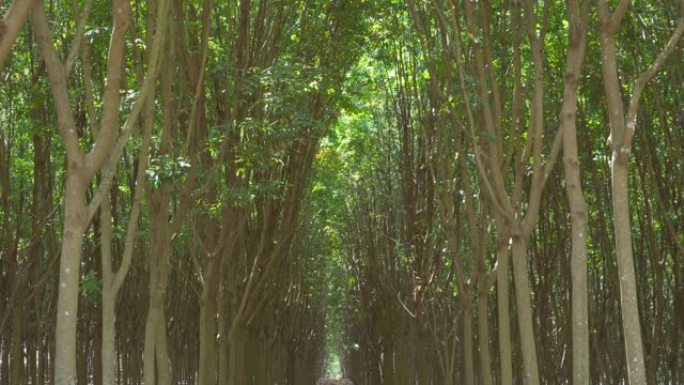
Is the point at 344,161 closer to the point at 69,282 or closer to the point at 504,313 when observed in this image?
the point at 504,313

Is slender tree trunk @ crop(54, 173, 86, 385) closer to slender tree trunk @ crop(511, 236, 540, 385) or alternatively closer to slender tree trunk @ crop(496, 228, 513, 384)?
slender tree trunk @ crop(511, 236, 540, 385)

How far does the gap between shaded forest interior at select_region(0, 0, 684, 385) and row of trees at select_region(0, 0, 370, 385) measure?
0.12 feet

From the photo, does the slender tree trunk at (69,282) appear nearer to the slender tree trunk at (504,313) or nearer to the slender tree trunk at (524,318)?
the slender tree trunk at (524,318)

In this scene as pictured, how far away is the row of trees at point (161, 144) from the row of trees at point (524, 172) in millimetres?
1644

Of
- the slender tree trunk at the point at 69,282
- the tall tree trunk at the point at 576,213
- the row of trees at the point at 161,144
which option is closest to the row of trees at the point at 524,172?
the tall tree trunk at the point at 576,213

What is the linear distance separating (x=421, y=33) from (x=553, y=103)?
10.8ft

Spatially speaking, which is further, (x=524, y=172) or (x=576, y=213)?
(x=524, y=172)

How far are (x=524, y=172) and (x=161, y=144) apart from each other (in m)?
4.25

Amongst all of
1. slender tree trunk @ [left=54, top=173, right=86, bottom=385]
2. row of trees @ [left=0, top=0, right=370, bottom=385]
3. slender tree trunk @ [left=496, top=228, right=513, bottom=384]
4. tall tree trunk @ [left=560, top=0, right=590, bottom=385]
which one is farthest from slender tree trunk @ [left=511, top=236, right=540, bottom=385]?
slender tree trunk @ [left=54, top=173, right=86, bottom=385]

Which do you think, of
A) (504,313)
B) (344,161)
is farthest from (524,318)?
(344,161)

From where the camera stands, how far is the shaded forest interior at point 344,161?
25.6 feet

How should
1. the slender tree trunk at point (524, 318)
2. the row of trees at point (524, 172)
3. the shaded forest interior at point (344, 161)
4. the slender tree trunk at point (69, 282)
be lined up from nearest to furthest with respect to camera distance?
the slender tree trunk at point (69, 282) → the shaded forest interior at point (344, 161) → the row of trees at point (524, 172) → the slender tree trunk at point (524, 318)

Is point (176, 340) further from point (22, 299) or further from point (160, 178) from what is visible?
point (160, 178)

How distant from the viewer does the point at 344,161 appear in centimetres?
2244
